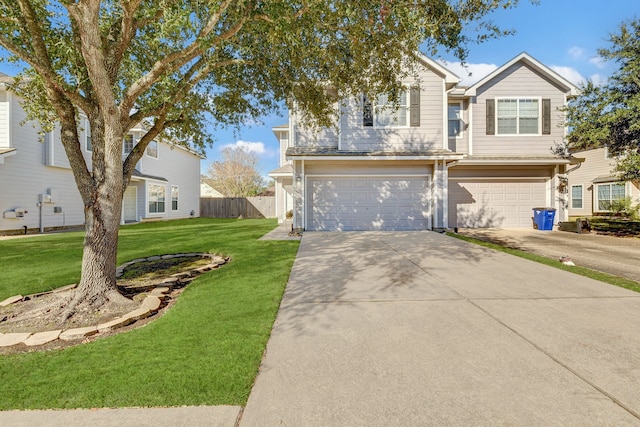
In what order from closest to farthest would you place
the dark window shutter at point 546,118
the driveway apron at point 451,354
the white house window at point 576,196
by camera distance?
the driveway apron at point 451,354 < the dark window shutter at point 546,118 < the white house window at point 576,196

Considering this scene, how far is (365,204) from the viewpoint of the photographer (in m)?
11.8

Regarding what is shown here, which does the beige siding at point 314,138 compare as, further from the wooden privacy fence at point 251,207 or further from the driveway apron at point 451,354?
the wooden privacy fence at point 251,207

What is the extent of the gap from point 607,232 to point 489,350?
41.0ft

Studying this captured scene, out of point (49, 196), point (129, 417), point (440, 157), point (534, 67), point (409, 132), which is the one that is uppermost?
point (534, 67)

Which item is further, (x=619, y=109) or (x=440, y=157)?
(x=440, y=157)

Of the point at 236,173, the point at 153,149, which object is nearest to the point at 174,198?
the point at 153,149

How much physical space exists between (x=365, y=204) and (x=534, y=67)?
8807 mm

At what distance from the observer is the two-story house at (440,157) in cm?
1140

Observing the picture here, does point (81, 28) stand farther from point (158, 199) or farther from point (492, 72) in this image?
point (158, 199)

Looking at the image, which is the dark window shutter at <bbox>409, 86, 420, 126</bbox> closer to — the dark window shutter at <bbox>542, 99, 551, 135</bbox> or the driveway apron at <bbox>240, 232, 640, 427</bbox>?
the dark window shutter at <bbox>542, 99, 551, 135</bbox>

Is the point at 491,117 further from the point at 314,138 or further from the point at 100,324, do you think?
the point at 100,324

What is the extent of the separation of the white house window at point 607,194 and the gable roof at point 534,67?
8098 millimetres

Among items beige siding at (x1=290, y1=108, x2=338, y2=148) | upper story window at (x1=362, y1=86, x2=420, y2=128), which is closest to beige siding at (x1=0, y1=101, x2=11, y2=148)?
beige siding at (x1=290, y1=108, x2=338, y2=148)

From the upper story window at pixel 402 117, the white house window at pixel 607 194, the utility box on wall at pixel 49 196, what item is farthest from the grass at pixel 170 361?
the white house window at pixel 607 194
